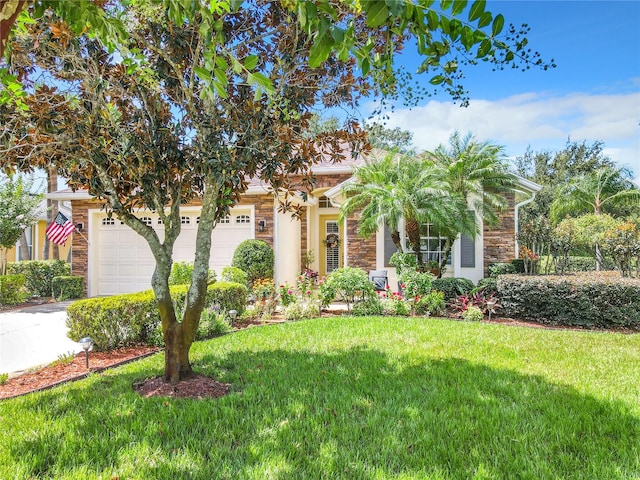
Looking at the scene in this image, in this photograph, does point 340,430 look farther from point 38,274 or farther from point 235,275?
point 38,274

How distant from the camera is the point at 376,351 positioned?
6027mm

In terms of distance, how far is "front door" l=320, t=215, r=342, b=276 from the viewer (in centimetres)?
1614

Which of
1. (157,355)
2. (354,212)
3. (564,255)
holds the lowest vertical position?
(157,355)

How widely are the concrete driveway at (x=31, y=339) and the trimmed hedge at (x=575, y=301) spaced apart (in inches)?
362

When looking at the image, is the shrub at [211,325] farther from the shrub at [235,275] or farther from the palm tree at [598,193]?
the palm tree at [598,193]

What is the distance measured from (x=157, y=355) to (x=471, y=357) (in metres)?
4.82

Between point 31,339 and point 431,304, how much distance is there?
8584 millimetres

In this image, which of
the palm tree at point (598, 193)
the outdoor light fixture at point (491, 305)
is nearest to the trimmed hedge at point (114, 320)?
the outdoor light fixture at point (491, 305)

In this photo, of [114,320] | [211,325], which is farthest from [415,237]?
[114,320]

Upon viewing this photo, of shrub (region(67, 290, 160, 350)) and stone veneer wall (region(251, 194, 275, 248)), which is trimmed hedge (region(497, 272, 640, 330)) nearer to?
stone veneer wall (region(251, 194, 275, 248))

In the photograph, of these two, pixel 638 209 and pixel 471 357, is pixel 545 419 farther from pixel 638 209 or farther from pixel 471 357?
pixel 638 209

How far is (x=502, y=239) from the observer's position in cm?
1215

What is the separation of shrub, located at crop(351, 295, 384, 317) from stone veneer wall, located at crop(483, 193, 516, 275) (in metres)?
4.48

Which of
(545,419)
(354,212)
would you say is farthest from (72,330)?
(354,212)
